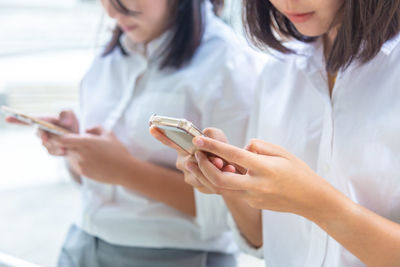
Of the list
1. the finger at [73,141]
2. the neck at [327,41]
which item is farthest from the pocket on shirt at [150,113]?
the neck at [327,41]

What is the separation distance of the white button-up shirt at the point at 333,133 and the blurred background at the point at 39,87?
1.98 m

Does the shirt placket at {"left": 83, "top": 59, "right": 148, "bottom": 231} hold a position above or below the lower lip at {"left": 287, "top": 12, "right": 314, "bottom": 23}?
below

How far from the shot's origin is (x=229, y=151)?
2.02ft

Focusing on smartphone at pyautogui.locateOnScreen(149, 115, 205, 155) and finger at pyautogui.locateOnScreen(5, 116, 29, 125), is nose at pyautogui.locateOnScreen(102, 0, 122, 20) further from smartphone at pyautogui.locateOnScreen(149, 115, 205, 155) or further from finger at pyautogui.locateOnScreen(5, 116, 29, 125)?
smartphone at pyautogui.locateOnScreen(149, 115, 205, 155)

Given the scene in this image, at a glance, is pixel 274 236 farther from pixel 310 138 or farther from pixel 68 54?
pixel 68 54

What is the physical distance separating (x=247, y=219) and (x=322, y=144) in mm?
268

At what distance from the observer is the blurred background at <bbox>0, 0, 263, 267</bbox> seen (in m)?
2.91

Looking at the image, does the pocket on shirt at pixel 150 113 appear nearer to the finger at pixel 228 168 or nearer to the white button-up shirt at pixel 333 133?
the white button-up shirt at pixel 333 133

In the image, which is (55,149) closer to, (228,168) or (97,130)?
(97,130)

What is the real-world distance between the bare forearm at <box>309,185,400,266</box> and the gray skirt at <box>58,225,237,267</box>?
1.86 ft

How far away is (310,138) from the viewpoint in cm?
91

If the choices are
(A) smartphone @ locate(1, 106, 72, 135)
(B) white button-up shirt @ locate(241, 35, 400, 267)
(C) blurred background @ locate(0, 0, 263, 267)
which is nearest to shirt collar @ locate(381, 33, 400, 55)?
(B) white button-up shirt @ locate(241, 35, 400, 267)

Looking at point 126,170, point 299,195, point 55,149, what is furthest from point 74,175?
point 299,195

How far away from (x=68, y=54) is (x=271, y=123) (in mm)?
2834
